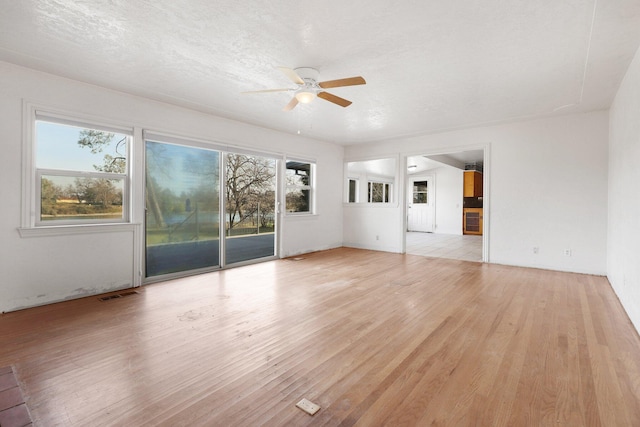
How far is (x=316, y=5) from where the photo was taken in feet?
7.29

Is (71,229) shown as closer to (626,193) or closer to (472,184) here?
(626,193)

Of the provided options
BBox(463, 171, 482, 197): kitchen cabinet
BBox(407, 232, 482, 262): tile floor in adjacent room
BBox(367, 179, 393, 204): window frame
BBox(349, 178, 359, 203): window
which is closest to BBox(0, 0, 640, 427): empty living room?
BBox(407, 232, 482, 262): tile floor in adjacent room

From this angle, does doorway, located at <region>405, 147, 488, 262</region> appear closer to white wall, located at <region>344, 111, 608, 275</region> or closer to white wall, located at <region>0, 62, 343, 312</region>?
white wall, located at <region>344, 111, 608, 275</region>

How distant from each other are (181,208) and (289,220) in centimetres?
229

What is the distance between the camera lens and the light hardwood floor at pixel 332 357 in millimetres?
1665

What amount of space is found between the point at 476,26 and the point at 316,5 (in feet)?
4.39

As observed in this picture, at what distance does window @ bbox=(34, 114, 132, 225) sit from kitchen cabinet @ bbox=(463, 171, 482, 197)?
10.4m

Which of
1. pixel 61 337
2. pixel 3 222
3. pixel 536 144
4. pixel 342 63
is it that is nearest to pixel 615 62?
pixel 536 144

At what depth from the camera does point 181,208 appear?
4688mm

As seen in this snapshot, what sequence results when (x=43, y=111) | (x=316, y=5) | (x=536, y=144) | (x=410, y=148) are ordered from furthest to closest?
(x=410, y=148), (x=536, y=144), (x=43, y=111), (x=316, y=5)

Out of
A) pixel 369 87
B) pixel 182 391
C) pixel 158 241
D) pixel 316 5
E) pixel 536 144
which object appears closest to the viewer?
pixel 182 391

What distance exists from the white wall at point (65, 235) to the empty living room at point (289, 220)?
0.07 feet

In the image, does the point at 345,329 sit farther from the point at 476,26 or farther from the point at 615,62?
the point at 615,62

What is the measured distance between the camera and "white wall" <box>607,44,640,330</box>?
9.17 feet
